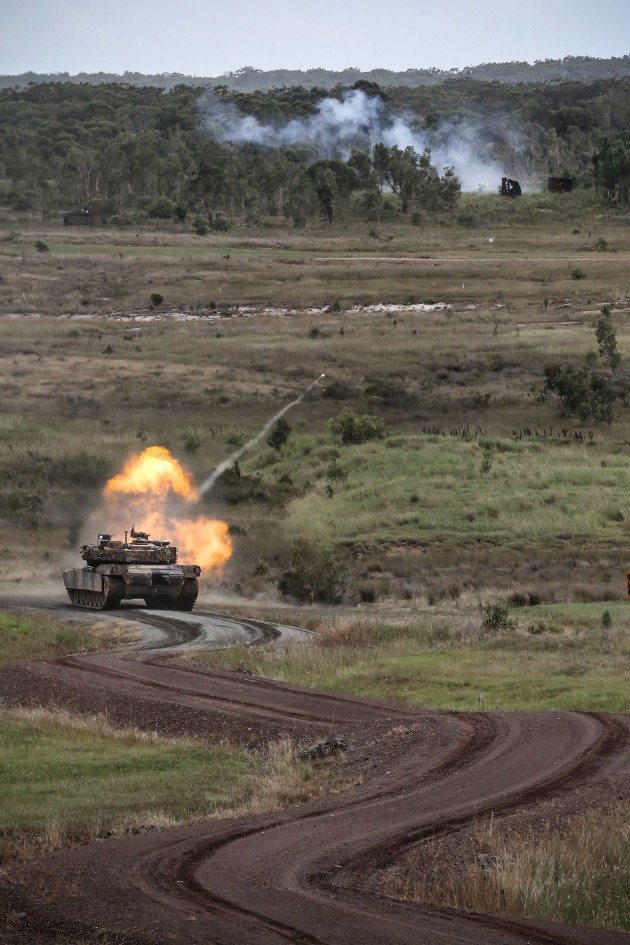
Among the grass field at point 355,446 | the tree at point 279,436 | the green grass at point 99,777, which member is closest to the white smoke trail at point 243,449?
the grass field at point 355,446

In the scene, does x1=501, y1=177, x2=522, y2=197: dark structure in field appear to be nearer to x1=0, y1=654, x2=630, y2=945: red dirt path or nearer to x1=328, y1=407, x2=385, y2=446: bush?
x1=328, y1=407, x2=385, y2=446: bush

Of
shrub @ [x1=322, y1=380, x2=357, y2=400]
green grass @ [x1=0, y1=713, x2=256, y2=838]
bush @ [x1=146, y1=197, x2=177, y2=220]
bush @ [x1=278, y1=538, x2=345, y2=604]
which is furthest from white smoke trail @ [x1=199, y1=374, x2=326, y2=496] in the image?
bush @ [x1=146, y1=197, x2=177, y2=220]

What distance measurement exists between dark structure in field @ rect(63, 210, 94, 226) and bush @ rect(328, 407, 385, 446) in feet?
302

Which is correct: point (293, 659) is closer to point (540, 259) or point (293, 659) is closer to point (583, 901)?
point (583, 901)

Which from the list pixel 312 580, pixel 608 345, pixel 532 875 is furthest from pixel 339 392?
pixel 532 875

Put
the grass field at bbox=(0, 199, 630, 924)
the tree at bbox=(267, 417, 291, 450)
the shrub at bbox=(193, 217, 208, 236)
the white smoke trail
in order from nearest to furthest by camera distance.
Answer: the grass field at bbox=(0, 199, 630, 924), the white smoke trail, the tree at bbox=(267, 417, 291, 450), the shrub at bbox=(193, 217, 208, 236)

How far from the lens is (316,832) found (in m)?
16.4

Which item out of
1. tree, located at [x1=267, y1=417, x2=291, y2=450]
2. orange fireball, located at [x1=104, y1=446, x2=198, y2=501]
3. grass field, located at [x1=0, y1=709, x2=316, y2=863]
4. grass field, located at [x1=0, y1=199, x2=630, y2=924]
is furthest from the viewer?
tree, located at [x1=267, y1=417, x2=291, y2=450]

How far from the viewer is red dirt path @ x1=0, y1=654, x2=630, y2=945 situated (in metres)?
12.5

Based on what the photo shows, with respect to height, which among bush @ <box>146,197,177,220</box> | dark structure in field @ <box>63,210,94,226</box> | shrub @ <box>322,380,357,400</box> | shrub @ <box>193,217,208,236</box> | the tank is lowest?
the tank

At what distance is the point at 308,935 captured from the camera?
12.2 m

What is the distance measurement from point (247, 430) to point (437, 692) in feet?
166

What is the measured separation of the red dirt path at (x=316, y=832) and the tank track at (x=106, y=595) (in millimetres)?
16663

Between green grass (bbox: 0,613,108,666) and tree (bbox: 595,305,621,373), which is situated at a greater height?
tree (bbox: 595,305,621,373)
